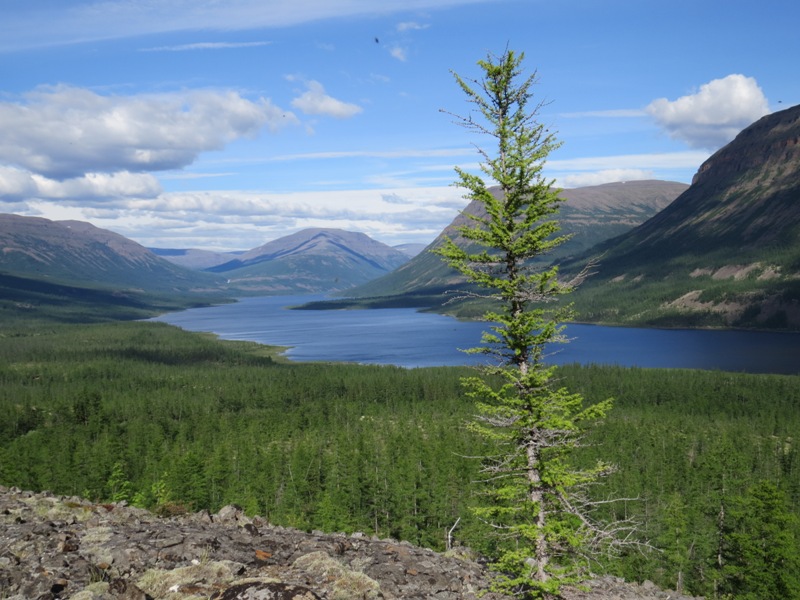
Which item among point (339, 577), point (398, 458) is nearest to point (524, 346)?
point (339, 577)

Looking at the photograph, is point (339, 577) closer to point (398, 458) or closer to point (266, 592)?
point (266, 592)

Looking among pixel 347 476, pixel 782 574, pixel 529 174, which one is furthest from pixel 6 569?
pixel 347 476

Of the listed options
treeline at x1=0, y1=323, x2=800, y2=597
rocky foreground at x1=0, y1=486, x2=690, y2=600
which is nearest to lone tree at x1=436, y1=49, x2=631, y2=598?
rocky foreground at x1=0, y1=486, x2=690, y2=600

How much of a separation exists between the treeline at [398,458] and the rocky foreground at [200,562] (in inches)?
265

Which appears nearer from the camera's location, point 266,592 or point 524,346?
point 266,592

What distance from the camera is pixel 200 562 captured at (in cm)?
2334

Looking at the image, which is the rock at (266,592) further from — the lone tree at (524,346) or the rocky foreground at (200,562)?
the lone tree at (524,346)

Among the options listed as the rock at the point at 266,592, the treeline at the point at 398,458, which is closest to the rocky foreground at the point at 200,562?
the rock at the point at 266,592

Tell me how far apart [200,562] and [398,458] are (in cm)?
8954

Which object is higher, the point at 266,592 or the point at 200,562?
the point at 266,592

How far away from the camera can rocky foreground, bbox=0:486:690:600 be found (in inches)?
792

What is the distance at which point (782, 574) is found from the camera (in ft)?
Answer: 181

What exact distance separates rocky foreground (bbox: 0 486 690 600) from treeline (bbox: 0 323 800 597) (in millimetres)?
6720

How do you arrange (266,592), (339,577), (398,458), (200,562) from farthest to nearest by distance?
(398,458) → (200,562) → (339,577) → (266,592)
